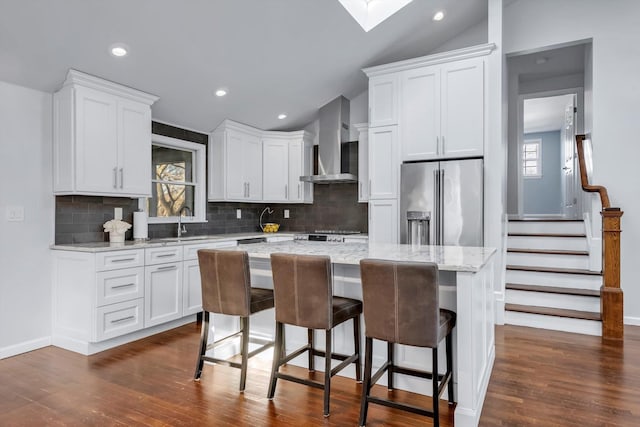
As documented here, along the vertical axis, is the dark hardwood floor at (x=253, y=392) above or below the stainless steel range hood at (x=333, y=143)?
below

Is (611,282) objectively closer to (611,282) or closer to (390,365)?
(611,282)

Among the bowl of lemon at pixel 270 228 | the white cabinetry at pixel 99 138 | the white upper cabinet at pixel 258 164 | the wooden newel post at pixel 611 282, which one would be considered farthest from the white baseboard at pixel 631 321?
the white cabinetry at pixel 99 138

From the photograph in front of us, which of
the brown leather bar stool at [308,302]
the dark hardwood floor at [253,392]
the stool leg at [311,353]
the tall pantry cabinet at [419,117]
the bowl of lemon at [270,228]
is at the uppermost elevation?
the tall pantry cabinet at [419,117]

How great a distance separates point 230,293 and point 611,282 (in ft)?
11.6

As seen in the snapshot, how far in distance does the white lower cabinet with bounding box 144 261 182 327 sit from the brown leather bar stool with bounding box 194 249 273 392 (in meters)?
1.25

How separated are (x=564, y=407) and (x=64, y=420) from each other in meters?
2.92

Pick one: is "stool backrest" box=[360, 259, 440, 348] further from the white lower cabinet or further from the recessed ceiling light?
the recessed ceiling light

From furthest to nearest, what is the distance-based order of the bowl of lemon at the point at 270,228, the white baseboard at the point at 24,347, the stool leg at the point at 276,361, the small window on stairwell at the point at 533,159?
the small window on stairwell at the point at 533,159 < the bowl of lemon at the point at 270,228 < the white baseboard at the point at 24,347 < the stool leg at the point at 276,361

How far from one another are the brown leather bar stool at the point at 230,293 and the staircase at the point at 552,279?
2.88 m

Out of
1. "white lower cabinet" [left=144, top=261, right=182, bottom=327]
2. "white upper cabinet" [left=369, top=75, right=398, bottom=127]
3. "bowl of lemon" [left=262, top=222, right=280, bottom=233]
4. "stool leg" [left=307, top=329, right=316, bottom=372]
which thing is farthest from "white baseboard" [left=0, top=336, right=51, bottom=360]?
"white upper cabinet" [left=369, top=75, right=398, bottom=127]

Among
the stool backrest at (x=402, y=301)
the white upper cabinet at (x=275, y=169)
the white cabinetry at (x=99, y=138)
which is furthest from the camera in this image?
the white upper cabinet at (x=275, y=169)

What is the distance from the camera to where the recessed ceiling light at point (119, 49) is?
10.7 feet

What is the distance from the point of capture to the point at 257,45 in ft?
12.8

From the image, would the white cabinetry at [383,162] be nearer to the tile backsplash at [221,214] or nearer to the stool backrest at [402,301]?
the tile backsplash at [221,214]
